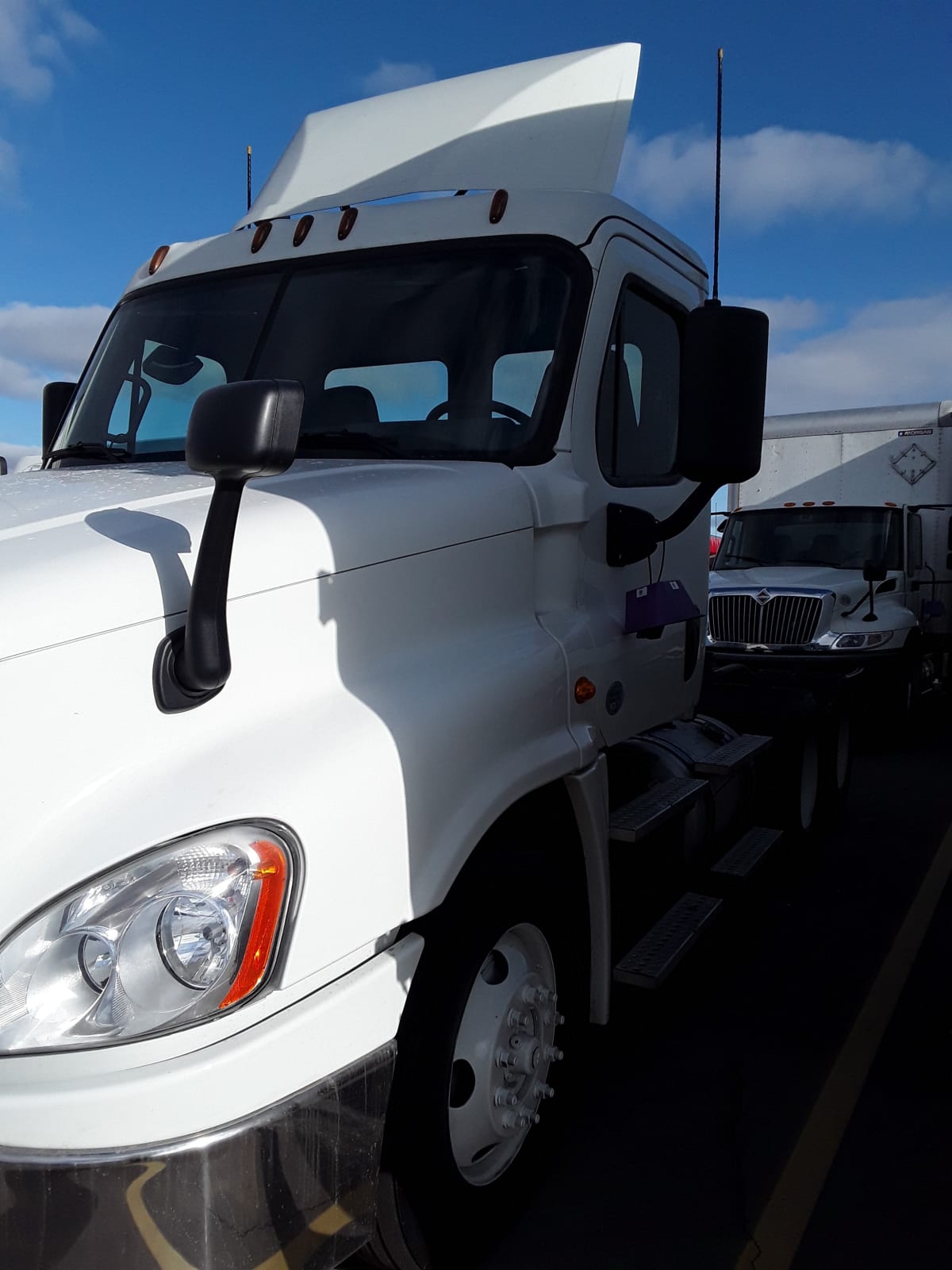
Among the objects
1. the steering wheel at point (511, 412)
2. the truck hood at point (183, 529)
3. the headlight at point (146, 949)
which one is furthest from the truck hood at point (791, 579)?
the headlight at point (146, 949)

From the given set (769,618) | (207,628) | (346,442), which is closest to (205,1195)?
(207,628)

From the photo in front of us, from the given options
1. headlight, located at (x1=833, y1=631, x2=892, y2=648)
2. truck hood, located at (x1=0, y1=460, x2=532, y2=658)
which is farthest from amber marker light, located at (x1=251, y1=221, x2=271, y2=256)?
headlight, located at (x1=833, y1=631, x2=892, y2=648)

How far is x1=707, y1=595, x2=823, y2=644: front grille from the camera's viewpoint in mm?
10305

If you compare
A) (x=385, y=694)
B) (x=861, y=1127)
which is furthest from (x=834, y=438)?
(x=385, y=694)

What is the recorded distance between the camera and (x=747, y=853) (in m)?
4.87

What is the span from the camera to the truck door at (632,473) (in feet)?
10.7

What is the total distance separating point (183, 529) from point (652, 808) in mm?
1906

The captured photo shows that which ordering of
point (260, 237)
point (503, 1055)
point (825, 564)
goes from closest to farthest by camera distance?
1. point (503, 1055)
2. point (260, 237)
3. point (825, 564)

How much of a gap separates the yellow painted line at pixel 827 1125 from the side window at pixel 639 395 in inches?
83.0

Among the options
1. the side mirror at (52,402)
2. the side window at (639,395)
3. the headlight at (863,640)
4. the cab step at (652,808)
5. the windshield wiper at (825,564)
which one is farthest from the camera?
the windshield wiper at (825,564)

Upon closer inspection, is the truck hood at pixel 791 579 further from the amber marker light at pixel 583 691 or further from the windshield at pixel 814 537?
the amber marker light at pixel 583 691

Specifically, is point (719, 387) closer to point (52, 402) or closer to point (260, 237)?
point (260, 237)

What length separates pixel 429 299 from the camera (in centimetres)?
329

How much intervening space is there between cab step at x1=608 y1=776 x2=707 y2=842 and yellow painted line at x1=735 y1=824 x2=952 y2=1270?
3.44 feet
